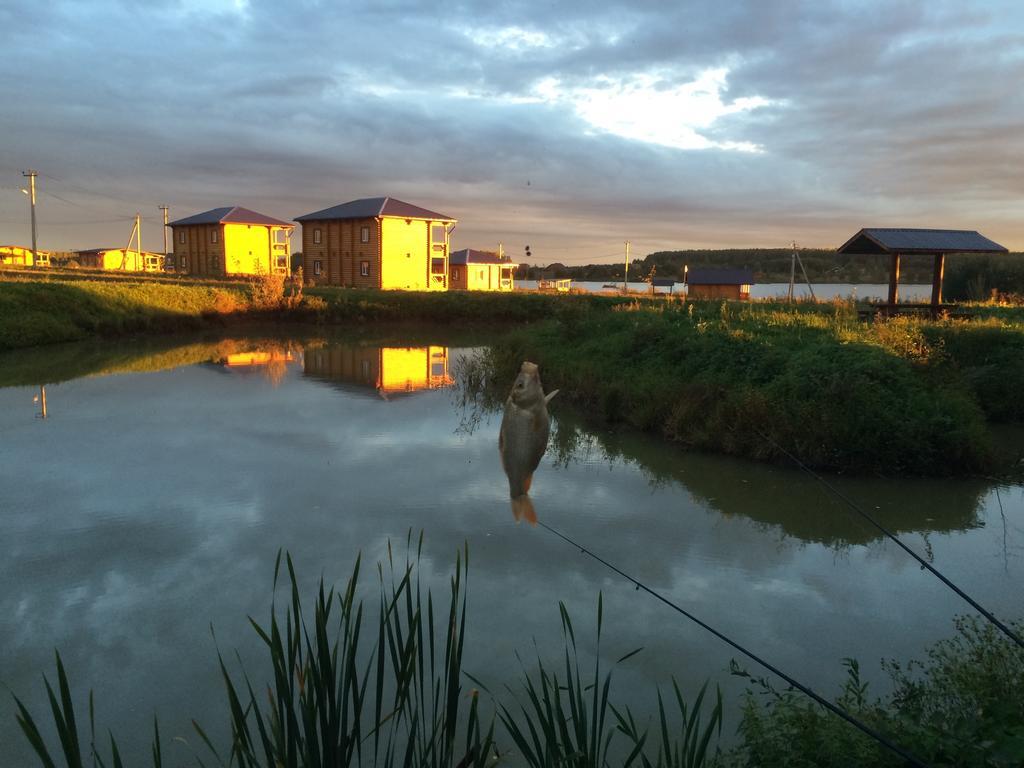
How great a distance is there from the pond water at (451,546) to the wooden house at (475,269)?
43083mm

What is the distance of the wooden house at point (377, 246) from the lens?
46.2 meters

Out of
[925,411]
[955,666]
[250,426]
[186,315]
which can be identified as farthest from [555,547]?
[186,315]

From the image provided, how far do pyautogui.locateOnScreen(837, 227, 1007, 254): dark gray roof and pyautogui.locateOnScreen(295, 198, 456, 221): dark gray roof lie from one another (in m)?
30.1

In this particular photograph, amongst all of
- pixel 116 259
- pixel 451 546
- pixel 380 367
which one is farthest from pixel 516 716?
pixel 116 259

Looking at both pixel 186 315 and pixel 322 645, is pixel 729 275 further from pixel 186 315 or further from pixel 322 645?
pixel 322 645

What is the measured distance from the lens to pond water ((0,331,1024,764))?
5.62 m

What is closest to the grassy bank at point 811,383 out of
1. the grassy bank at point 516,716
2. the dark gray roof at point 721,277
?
the grassy bank at point 516,716

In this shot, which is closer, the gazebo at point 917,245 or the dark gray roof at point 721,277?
the gazebo at point 917,245

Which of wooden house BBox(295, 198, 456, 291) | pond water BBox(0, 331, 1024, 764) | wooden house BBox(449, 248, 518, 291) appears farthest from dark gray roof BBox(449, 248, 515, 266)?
pond water BBox(0, 331, 1024, 764)

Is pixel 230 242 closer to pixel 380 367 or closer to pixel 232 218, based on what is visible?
pixel 232 218

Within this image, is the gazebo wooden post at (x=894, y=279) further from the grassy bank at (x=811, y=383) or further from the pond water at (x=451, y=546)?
the pond water at (x=451, y=546)

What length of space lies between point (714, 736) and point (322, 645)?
3.27 meters

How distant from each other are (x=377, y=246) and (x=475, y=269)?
12443mm

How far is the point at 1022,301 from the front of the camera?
2170 cm
